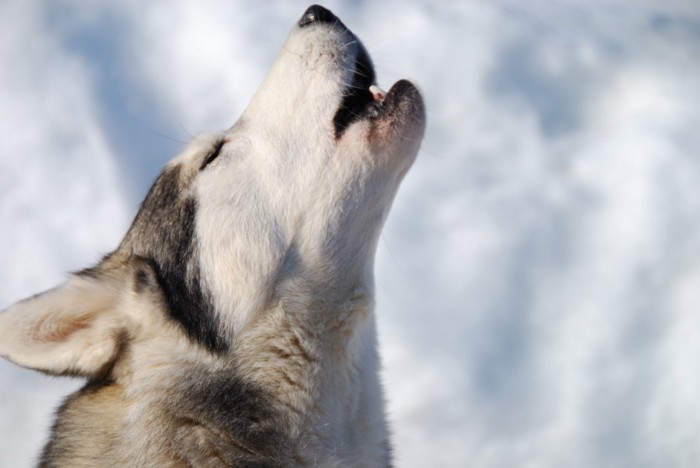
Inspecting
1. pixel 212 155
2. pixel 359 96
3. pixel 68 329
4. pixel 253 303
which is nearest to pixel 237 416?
pixel 253 303

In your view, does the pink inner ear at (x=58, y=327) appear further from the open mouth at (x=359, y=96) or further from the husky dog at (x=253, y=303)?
the open mouth at (x=359, y=96)

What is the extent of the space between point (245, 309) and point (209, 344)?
0.35 m

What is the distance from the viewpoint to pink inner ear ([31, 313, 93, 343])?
582 centimetres

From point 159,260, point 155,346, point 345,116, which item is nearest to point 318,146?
point 345,116

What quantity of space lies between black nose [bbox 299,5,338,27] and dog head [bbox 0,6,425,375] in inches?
14.9

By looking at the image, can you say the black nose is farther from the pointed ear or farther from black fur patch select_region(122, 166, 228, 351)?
the pointed ear

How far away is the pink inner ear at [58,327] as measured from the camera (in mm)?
5820

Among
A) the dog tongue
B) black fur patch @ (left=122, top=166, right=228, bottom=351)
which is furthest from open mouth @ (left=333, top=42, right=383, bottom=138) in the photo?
black fur patch @ (left=122, top=166, right=228, bottom=351)

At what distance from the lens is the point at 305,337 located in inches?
Result: 227

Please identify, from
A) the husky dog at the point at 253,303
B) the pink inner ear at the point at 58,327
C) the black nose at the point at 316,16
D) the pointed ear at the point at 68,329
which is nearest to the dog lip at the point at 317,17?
the black nose at the point at 316,16

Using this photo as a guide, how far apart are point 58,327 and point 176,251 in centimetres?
99

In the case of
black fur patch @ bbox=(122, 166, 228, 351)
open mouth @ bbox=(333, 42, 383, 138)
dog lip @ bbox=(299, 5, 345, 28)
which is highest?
dog lip @ bbox=(299, 5, 345, 28)

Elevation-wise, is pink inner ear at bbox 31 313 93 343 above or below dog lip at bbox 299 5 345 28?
below

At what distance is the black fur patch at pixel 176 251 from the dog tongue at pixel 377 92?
1.62 meters
